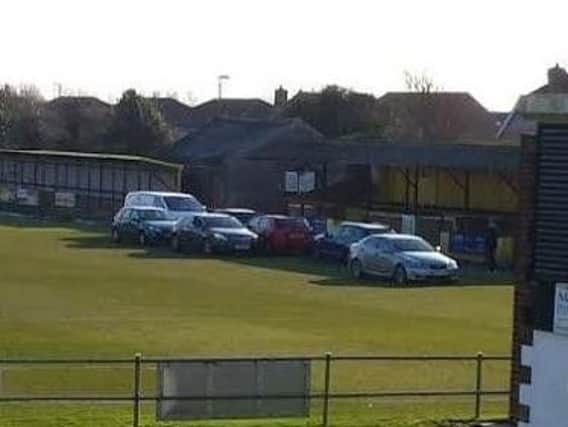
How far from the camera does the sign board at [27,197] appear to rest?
87562mm

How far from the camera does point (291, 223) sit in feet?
187

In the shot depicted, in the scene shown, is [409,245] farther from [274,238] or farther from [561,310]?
[561,310]

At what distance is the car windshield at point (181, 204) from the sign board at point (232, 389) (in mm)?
42527

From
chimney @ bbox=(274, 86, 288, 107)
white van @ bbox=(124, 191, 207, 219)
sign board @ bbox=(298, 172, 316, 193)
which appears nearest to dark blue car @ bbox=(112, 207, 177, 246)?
white van @ bbox=(124, 191, 207, 219)

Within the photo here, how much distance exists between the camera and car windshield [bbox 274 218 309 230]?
2234 inches

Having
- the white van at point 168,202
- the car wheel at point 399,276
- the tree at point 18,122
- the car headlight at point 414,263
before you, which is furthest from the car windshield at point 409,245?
the tree at point 18,122

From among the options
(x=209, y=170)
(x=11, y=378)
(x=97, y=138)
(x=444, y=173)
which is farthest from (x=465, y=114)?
(x=11, y=378)

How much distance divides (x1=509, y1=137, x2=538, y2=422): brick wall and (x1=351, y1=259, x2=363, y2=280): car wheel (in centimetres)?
2908

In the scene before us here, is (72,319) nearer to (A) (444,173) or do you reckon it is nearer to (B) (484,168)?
(B) (484,168)

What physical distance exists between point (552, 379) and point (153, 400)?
5.90 meters

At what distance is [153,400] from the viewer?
20406 mm

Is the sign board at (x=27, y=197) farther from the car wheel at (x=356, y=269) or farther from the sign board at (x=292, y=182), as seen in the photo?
the car wheel at (x=356, y=269)

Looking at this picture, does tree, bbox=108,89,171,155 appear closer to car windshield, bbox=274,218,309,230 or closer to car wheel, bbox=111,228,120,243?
car wheel, bbox=111,228,120,243

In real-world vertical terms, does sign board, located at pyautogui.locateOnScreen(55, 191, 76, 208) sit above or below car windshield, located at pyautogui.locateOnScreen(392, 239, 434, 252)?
below
